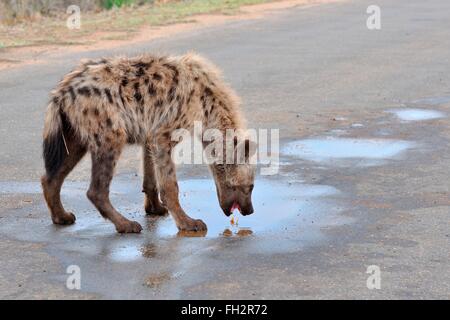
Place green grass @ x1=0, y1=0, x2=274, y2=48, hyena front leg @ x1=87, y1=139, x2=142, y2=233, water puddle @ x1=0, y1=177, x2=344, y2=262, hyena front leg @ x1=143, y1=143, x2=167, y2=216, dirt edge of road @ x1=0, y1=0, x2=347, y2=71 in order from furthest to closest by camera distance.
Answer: green grass @ x1=0, y1=0, x2=274, y2=48
dirt edge of road @ x1=0, y1=0, x2=347, y2=71
hyena front leg @ x1=143, y1=143, x2=167, y2=216
hyena front leg @ x1=87, y1=139, x2=142, y2=233
water puddle @ x1=0, y1=177, x2=344, y2=262

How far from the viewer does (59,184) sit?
664cm

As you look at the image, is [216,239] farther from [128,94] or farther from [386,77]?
[386,77]

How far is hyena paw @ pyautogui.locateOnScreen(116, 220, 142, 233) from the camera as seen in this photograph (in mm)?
6465

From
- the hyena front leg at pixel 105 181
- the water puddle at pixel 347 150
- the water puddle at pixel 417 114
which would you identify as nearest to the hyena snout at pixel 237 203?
the hyena front leg at pixel 105 181

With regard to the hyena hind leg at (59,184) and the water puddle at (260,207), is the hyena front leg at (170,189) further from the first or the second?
the hyena hind leg at (59,184)

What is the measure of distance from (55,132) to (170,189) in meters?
0.84

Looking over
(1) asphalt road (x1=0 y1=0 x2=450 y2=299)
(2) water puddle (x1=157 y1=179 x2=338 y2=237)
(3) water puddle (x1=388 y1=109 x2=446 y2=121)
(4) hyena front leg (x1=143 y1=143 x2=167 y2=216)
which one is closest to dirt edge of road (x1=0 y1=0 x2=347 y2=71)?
(1) asphalt road (x1=0 y1=0 x2=450 y2=299)

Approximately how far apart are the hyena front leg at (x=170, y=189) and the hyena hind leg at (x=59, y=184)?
519mm

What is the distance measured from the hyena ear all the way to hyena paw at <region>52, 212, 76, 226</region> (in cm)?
119

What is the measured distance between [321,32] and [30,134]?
842 centimetres

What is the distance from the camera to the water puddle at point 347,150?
28.2ft

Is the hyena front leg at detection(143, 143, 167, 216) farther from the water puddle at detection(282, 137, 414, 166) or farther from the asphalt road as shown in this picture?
the water puddle at detection(282, 137, 414, 166)

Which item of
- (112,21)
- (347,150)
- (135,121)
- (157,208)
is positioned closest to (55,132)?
(135,121)
